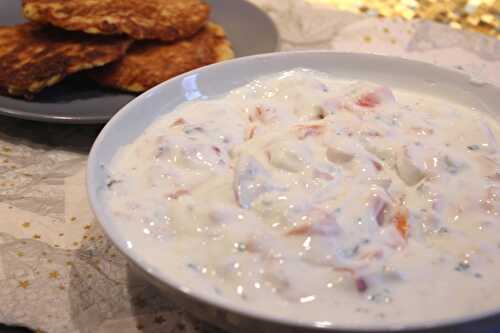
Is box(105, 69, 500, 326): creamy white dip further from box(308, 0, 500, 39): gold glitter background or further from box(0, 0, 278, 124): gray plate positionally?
box(308, 0, 500, 39): gold glitter background

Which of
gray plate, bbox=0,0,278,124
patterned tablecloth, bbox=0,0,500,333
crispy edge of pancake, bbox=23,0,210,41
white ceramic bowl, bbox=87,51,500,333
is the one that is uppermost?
white ceramic bowl, bbox=87,51,500,333

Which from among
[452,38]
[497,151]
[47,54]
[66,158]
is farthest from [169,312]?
[452,38]

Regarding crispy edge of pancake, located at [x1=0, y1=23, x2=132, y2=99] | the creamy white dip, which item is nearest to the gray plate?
crispy edge of pancake, located at [x1=0, y1=23, x2=132, y2=99]

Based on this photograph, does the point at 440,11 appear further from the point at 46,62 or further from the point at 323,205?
the point at 323,205

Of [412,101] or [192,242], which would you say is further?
[412,101]

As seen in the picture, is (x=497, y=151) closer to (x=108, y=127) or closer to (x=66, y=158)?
(x=108, y=127)

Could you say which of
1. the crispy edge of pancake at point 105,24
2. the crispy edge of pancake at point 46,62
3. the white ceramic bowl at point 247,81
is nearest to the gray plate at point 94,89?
the crispy edge of pancake at point 46,62

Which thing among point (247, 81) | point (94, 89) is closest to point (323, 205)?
point (247, 81)
